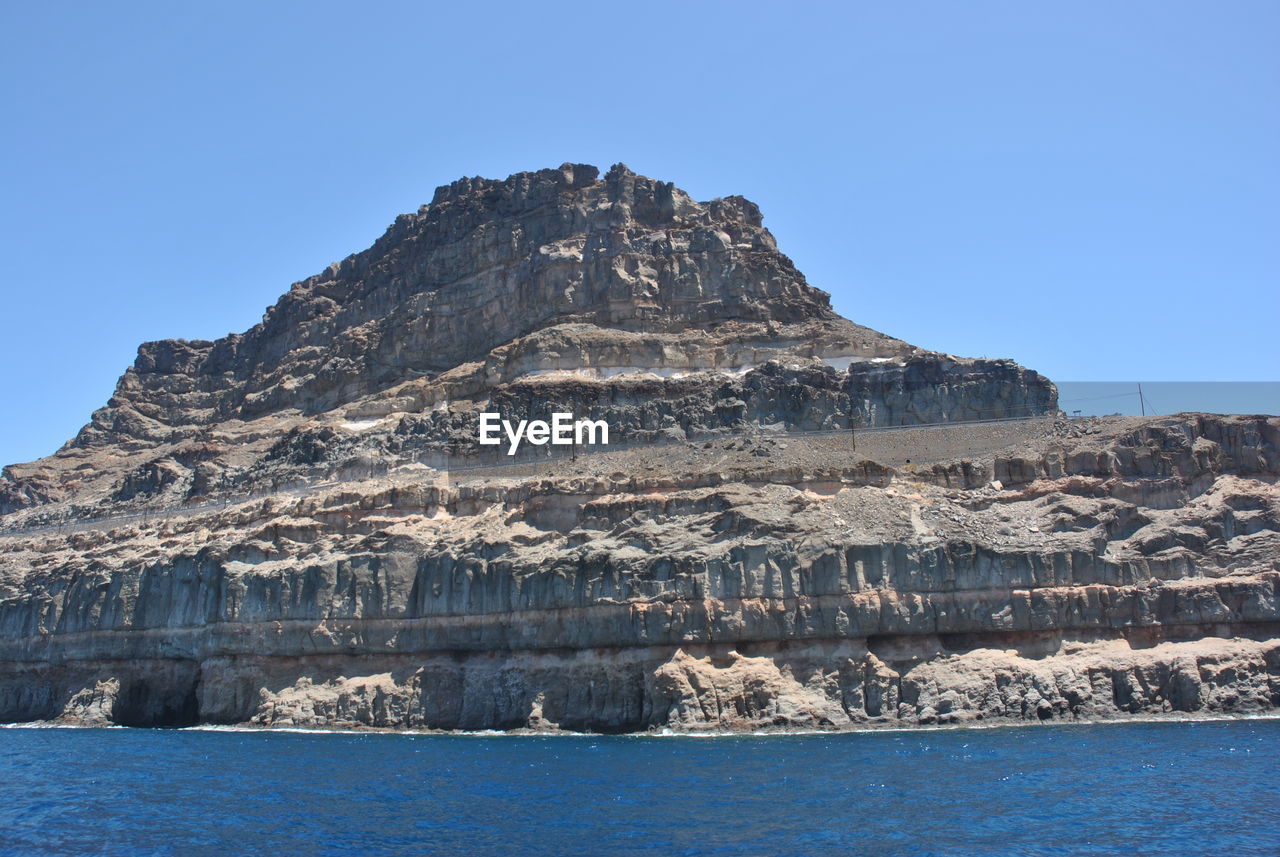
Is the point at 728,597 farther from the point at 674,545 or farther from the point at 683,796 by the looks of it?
the point at 683,796

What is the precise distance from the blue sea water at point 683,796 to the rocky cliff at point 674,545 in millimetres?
5569

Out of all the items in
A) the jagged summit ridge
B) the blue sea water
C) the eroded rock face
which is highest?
the jagged summit ridge

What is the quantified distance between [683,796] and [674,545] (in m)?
25.4

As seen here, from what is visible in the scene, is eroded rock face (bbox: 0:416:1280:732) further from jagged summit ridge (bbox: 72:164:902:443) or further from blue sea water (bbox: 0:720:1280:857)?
jagged summit ridge (bbox: 72:164:902:443)

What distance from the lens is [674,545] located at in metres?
65.1

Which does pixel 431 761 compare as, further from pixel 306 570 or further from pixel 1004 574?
pixel 1004 574

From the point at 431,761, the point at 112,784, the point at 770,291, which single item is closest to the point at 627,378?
the point at 770,291

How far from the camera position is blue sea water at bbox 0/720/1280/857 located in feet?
112

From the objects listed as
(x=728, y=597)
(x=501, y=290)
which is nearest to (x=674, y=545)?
(x=728, y=597)

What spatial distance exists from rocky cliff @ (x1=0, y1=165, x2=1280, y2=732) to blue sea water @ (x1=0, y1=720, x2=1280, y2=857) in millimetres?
5569

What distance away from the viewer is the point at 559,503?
72.2 metres

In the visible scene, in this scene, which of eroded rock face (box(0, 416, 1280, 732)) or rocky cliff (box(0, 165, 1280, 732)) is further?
rocky cliff (box(0, 165, 1280, 732))

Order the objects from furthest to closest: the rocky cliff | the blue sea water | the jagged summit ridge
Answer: the jagged summit ridge, the rocky cliff, the blue sea water

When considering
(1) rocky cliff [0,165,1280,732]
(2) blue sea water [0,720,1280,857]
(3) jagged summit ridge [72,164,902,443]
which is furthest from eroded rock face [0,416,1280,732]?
(3) jagged summit ridge [72,164,902,443]
